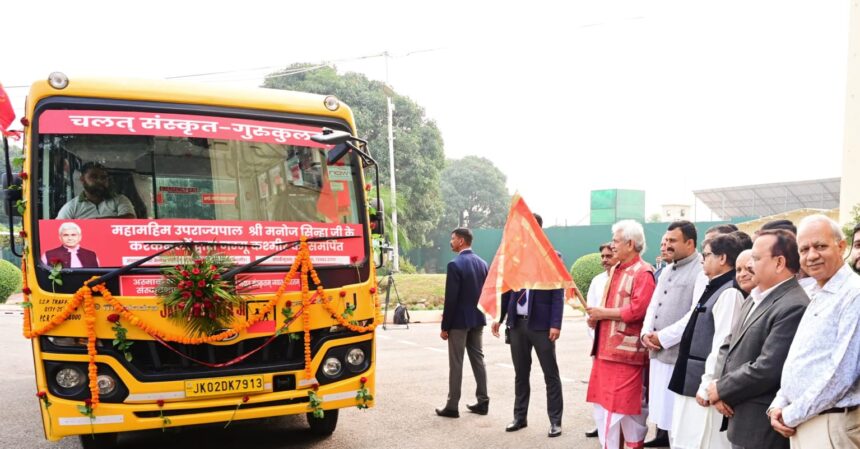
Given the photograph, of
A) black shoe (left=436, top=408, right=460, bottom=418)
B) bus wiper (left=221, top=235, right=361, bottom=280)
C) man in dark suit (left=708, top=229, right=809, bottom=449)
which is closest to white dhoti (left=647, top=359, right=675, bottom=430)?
man in dark suit (left=708, top=229, right=809, bottom=449)

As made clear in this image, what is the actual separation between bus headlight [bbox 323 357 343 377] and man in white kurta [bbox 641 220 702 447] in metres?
2.25

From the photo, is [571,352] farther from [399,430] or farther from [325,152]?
[325,152]

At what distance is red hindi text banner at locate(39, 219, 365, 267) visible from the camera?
4.45 metres

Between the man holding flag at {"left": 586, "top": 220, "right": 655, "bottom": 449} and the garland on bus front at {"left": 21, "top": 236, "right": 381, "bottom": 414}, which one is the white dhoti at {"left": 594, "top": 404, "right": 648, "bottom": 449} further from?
the garland on bus front at {"left": 21, "top": 236, "right": 381, "bottom": 414}

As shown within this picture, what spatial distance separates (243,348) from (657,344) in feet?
9.60

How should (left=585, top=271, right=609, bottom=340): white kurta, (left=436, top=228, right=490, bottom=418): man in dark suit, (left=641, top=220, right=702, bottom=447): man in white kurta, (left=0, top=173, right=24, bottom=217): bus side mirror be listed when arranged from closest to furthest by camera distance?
(left=641, top=220, right=702, bottom=447): man in white kurta < (left=0, top=173, right=24, bottom=217): bus side mirror < (left=585, top=271, right=609, bottom=340): white kurta < (left=436, top=228, right=490, bottom=418): man in dark suit

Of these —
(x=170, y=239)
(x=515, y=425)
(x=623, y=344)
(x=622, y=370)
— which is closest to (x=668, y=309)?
(x=623, y=344)

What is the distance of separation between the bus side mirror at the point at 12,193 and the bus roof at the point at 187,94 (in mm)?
568

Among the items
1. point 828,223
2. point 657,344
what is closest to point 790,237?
point 828,223

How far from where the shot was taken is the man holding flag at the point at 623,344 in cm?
475

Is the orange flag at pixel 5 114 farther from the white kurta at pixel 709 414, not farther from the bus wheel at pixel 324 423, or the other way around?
the white kurta at pixel 709 414

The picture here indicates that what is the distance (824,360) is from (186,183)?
4.13m

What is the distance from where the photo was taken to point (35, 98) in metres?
4.64

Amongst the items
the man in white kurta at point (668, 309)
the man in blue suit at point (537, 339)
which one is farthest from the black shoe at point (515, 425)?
the man in white kurta at point (668, 309)
